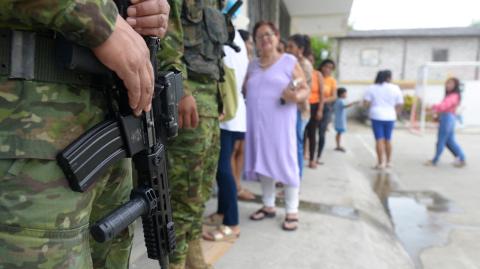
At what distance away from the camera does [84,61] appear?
0.93m

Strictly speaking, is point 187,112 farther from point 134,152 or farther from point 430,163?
point 430,163

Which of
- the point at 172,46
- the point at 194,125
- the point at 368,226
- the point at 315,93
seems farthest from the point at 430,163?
the point at 172,46

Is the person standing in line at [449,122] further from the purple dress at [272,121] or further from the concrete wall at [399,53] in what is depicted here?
the concrete wall at [399,53]

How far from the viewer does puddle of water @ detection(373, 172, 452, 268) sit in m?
3.53

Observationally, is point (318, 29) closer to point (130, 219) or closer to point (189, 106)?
point (189, 106)

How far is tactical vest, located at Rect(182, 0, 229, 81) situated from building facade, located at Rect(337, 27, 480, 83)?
22673mm

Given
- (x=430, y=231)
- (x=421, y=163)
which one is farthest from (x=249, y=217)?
(x=421, y=163)

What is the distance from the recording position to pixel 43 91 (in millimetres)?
881

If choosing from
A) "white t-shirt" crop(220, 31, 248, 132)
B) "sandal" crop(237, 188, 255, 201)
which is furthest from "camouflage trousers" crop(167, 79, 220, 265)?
"sandal" crop(237, 188, 255, 201)

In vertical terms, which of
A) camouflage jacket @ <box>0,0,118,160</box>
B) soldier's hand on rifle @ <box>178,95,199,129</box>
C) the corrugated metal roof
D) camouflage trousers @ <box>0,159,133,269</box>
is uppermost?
the corrugated metal roof

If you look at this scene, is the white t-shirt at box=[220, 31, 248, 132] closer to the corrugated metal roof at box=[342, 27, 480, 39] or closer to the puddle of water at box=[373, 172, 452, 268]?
the puddle of water at box=[373, 172, 452, 268]

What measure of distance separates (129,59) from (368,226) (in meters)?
3.01

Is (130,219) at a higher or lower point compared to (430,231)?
higher

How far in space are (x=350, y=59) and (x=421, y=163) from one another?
1796 cm
